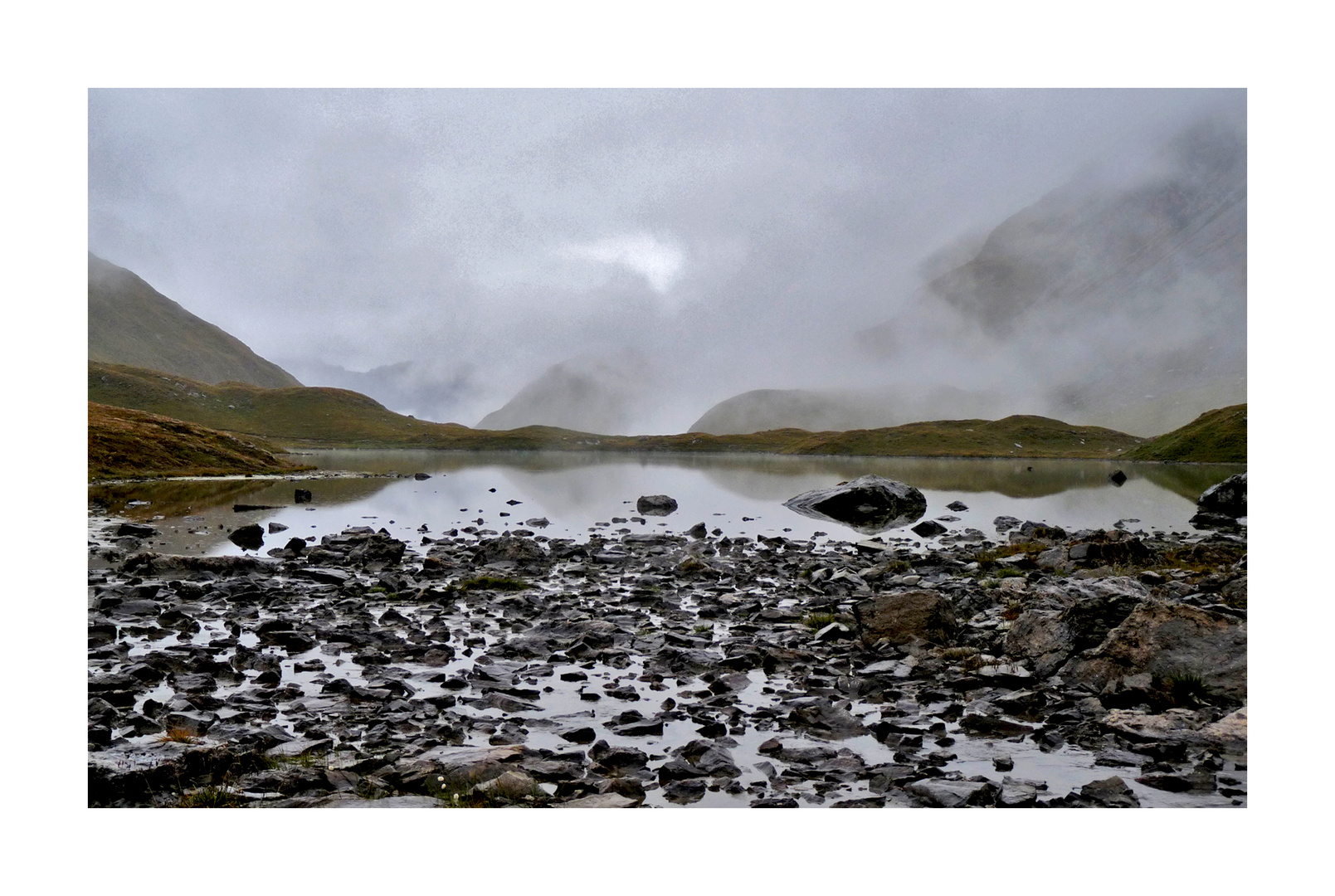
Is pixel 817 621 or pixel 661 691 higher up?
pixel 817 621

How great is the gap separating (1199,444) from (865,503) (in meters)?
147

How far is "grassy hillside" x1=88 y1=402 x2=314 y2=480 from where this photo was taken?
66.2m

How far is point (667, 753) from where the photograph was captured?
8430 millimetres

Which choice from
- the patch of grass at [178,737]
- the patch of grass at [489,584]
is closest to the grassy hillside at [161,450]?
the patch of grass at [489,584]

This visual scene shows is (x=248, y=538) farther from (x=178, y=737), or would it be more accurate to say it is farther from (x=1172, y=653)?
(x=1172, y=653)

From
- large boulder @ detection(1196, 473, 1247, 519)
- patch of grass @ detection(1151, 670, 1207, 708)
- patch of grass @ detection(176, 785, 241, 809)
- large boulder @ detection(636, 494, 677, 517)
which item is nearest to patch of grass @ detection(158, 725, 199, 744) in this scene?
patch of grass @ detection(176, 785, 241, 809)

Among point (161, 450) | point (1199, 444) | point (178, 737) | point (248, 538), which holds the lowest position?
point (178, 737)

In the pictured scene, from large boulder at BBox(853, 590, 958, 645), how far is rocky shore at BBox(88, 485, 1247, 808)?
1.8 inches

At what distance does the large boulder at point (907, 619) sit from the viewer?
13.1m

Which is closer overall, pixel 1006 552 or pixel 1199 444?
pixel 1006 552

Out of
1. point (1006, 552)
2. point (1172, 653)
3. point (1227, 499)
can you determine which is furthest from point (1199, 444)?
point (1172, 653)

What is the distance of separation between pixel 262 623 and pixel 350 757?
24.3 ft

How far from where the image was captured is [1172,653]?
10055 mm
